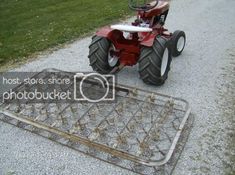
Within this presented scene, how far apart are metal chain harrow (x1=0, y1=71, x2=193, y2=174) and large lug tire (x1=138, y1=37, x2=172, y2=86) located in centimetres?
26

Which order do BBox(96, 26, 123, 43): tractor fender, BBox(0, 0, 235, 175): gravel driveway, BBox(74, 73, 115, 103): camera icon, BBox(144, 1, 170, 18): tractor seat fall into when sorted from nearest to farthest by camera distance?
BBox(0, 0, 235, 175): gravel driveway, BBox(74, 73, 115, 103): camera icon, BBox(96, 26, 123, 43): tractor fender, BBox(144, 1, 170, 18): tractor seat

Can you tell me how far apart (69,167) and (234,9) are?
8.65 meters

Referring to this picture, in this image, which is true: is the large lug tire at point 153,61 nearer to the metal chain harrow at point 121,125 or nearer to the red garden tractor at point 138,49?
the red garden tractor at point 138,49

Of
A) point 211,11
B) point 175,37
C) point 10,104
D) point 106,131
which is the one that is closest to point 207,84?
point 175,37

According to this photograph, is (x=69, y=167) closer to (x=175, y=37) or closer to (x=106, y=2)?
(x=175, y=37)

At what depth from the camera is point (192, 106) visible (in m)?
4.83

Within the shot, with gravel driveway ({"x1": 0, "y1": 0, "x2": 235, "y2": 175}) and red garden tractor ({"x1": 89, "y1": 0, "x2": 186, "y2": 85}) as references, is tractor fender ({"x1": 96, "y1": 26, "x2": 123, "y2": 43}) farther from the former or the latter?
gravel driveway ({"x1": 0, "y1": 0, "x2": 235, "y2": 175})

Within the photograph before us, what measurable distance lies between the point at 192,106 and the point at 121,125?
119cm

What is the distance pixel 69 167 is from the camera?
3.61m

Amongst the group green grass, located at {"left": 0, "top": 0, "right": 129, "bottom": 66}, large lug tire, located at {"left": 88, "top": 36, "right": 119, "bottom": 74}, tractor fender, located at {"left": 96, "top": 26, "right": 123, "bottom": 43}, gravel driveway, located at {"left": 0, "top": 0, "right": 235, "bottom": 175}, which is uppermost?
tractor fender, located at {"left": 96, "top": 26, "right": 123, "bottom": 43}

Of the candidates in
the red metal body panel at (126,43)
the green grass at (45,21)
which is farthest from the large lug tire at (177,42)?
the green grass at (45,21)

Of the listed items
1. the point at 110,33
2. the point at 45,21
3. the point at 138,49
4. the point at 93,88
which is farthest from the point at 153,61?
the point at 45,21

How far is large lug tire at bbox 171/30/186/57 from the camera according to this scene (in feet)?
20.2

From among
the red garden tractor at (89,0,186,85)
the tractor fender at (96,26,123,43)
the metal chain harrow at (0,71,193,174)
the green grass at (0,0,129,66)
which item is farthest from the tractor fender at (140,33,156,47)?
the green grass at (0,0,129,66)
